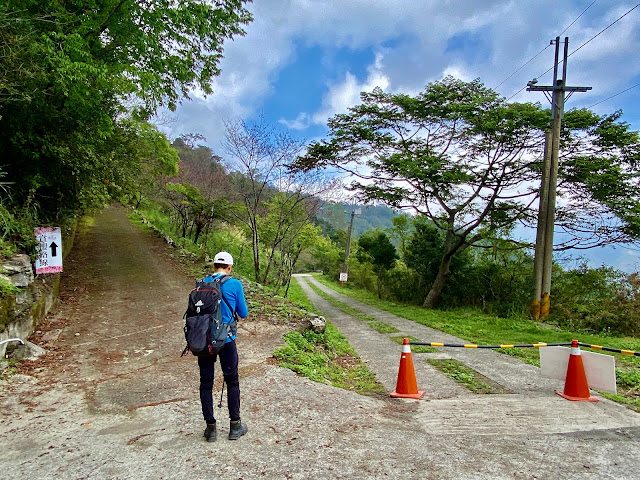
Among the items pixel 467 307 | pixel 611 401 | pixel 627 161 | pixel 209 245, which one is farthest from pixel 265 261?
pixel 611 401

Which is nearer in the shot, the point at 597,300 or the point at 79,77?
the point at 79,77

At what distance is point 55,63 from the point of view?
21.9 feet

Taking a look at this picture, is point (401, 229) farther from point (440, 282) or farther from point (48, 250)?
point (48, 250)

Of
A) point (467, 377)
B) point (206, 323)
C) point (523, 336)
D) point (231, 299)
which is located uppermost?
point (231, 299)

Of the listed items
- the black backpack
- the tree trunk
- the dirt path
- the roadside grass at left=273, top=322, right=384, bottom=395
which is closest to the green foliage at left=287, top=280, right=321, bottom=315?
the roadside grass at left=273, top=322, right=384, bottom=395

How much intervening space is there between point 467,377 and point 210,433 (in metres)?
4.33

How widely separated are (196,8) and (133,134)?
471 cm

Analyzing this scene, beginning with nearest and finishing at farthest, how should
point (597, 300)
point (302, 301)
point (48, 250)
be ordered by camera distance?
point (48, 250)
point (597, 300)
point (302, 301)

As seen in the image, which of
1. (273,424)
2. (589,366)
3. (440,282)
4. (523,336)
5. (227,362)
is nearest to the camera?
(227,362)

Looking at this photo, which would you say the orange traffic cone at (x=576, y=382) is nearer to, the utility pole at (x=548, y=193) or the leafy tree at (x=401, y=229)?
the utility pole at (x=548, y=193)

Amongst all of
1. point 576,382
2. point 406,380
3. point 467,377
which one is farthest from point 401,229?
point 406,380

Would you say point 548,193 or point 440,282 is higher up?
point 548,193

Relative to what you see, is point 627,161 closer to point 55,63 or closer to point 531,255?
point 531,255

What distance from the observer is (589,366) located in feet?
16.8
